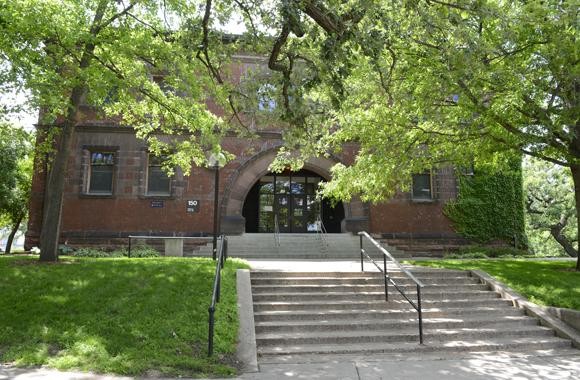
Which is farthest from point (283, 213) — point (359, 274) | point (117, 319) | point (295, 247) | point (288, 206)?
point (117, 319)

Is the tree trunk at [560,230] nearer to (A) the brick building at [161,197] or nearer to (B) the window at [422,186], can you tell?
(A) the brick building at [161,197]

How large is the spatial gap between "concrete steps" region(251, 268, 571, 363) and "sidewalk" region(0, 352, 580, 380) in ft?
1.71

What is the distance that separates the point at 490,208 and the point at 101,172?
55.9 ft

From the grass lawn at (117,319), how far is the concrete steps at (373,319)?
82 centimetres

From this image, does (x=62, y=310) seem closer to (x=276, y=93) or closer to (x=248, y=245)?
(x=276, y=93)

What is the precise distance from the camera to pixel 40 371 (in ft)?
17.9

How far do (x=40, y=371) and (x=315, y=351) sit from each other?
3659 millimetres

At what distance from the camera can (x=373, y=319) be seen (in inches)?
318

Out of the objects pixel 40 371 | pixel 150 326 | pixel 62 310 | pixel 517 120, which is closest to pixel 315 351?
pixel 150 326

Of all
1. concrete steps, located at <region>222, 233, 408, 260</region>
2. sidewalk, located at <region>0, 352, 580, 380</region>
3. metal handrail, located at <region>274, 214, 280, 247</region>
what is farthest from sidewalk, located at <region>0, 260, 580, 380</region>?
metal handrail, located at <region>274, 214, 280, 247</region>

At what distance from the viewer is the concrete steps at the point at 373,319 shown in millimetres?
7035

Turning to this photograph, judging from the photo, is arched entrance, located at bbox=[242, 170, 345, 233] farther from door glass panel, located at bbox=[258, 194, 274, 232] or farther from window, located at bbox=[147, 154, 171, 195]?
window, located at bbox=[147, 154, 171, 195]

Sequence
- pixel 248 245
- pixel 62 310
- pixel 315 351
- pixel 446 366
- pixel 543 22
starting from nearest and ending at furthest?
pixel 446 366 < pixel 315 351 < pixel 62 310 < pixel 543 22 < pixel 248 245

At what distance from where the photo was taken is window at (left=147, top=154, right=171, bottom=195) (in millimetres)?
18797
